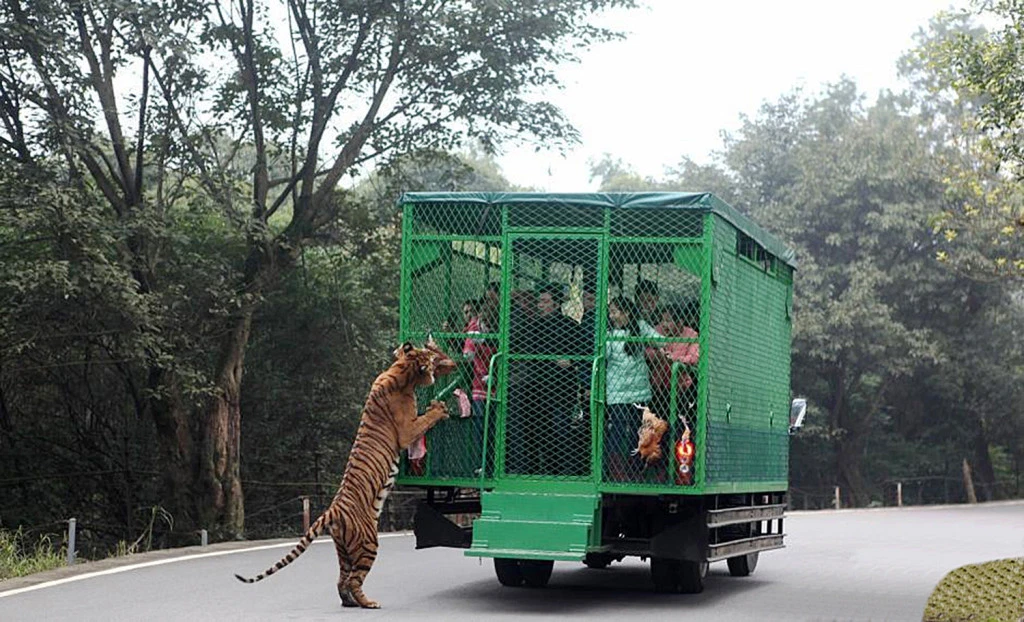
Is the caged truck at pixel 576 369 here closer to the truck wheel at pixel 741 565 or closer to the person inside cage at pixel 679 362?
the person inside cage at pixel 679 362

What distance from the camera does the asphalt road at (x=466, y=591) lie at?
1164 cm

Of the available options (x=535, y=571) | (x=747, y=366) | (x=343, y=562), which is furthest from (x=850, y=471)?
(x=343, y=562)

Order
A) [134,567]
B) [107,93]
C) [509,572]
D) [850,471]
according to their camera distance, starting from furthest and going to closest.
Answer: [850,471], [107,93], [134,567], [509,572]

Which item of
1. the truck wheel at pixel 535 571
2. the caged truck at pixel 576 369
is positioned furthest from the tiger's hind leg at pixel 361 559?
the truck wheel at pixel 535 571

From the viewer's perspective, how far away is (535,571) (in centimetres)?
1391

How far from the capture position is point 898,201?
39875mm

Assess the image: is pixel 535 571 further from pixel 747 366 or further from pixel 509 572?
pixel 747 366

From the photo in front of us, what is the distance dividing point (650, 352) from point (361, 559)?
2.77m

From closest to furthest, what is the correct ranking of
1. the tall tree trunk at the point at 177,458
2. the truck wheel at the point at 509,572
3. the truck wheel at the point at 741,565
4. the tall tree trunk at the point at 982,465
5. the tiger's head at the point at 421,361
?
the tiger's head at the point at 421,361
the truck wheel at the point at 509,572
the truck wheel at the point at 741,565
the tall tree trunk at the point at 177,458
the tall tree trunk at the point at 982,465

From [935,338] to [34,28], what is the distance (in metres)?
27.7

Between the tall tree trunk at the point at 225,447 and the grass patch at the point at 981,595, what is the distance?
11888 mm

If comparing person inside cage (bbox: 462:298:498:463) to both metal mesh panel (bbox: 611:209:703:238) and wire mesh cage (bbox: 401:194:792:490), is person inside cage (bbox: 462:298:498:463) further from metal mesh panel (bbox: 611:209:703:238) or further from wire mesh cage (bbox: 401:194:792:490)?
metal mesh panel (bbox: 611:209:703:238)

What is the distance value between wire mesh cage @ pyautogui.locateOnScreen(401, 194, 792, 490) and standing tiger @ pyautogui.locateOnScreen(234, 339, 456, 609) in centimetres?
39

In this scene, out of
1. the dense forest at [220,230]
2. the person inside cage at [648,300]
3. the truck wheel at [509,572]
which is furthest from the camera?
the dense forest at [220,230]
